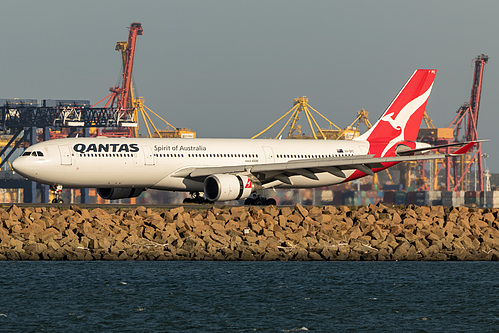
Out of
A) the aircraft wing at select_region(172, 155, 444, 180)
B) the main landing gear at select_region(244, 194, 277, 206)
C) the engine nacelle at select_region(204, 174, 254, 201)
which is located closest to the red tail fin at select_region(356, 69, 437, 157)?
the aircraft wing at select_region(172, 155, 444, 180)

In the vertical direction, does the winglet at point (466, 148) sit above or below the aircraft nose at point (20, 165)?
above

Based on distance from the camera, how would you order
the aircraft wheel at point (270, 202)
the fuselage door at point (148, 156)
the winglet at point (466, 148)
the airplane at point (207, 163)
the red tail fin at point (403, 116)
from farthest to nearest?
1. the red tail fin at point (403, 116)
2. the aircraft wheel at point (270, 202)
3. the fuselage door at point (148, 156)
4. the winglet at point (466, 148)
5. the airplane at point (207, 163)

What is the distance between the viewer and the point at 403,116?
6072 cm

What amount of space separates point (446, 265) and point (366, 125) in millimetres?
162285

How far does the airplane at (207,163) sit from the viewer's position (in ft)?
157

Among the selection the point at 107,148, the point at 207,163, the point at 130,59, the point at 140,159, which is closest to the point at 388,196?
the point at 130,59

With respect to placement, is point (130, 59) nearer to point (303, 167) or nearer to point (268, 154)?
point (268, 154)

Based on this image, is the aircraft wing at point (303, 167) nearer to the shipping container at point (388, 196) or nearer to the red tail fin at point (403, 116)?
the red tail fin at point (403, 116)

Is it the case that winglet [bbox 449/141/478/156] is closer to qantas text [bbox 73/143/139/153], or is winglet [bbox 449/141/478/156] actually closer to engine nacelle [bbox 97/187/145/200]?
qantas text [bbox 73/143/139/153]

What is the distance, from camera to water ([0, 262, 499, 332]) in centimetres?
2552

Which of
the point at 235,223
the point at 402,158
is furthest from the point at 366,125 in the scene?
the point at 235,223

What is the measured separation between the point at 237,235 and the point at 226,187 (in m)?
9.55

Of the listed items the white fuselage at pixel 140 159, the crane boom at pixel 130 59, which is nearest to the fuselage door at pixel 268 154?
the white fuselage at pixel 140 159

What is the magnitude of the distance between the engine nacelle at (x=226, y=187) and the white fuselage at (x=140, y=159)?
2.35 meters
